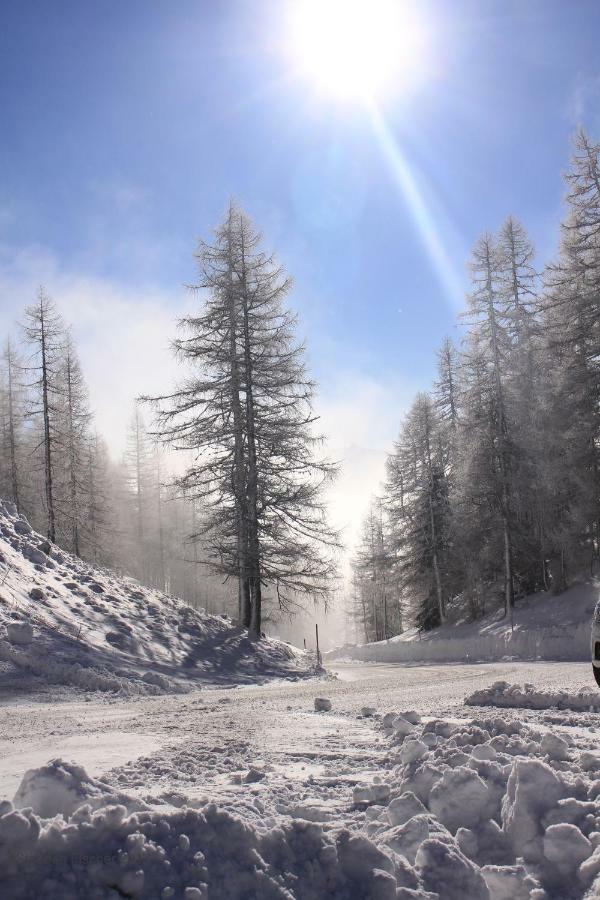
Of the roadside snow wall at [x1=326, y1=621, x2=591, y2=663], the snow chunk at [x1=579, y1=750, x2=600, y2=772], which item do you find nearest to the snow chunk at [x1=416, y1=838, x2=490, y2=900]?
the snow chunk at [x1=579, y1=750, x2=600, y2=772]

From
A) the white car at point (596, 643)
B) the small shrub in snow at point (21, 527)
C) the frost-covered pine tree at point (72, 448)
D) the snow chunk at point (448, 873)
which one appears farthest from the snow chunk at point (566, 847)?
the frost-covered pine tree at point (72, 448)

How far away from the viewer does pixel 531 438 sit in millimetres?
27625

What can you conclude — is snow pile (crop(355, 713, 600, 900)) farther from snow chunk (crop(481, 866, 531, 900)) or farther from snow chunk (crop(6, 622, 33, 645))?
snow chunk (crop(6, 622, 33, 645))

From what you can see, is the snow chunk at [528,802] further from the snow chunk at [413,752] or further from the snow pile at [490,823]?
the snow chunk at [413,752]

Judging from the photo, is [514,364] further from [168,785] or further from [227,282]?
[168,785]

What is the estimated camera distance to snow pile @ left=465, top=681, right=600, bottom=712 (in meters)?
6.20

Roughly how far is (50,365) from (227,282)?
17186 millimetres

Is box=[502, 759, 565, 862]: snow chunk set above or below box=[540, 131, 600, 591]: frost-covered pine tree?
below

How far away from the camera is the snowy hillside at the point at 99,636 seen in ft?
31.9

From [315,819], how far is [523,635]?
18.8 m

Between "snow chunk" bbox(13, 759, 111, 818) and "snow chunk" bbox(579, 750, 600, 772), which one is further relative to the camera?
"snow chunk" bbox(579, 750, 600, 772)

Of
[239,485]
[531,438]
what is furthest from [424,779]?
[531,438]

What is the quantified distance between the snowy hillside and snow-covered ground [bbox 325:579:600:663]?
6.91 m

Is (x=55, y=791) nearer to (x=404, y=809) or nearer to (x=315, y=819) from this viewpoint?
(x=315, y=819)
